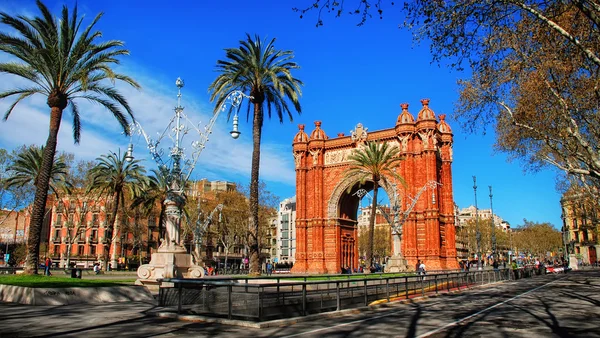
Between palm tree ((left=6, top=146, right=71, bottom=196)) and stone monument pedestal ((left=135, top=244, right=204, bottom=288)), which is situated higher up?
palm tree ((left=6, top=146, right=71, bottom=196))

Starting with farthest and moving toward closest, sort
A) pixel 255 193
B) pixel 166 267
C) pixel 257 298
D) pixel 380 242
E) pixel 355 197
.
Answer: pixel 380 242 → pixel 355 197 → pixel 255 193 → pixel 166 267 → pixel 257 298

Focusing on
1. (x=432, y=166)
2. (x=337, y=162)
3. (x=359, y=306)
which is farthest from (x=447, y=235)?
(x=359, y=306)

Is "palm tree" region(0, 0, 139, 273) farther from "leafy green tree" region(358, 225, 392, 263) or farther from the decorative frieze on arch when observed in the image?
"leafy green tree" region(358, 225, 392, 263)

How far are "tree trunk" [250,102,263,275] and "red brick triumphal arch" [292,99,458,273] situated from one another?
55.4 ft

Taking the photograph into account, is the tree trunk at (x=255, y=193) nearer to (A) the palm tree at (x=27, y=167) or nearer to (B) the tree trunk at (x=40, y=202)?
(B) the tree trunk at (x=40, y=202)

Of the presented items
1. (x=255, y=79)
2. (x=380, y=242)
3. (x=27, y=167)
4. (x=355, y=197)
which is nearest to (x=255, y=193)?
(x=255, y=79)

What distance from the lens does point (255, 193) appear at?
84.1 feet

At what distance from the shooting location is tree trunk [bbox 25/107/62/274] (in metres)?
19.5

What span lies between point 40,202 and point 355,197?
36965mm

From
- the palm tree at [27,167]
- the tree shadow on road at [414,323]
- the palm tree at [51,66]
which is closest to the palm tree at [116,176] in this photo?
the palm tree at [27,167]

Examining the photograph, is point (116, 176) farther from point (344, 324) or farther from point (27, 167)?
point (344, 324)

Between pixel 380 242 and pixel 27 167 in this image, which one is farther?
pixel 380 242

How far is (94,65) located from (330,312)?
16.2 meters

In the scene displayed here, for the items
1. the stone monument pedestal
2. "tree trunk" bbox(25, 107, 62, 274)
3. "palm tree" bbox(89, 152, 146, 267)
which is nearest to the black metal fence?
the stone monument pedestal
